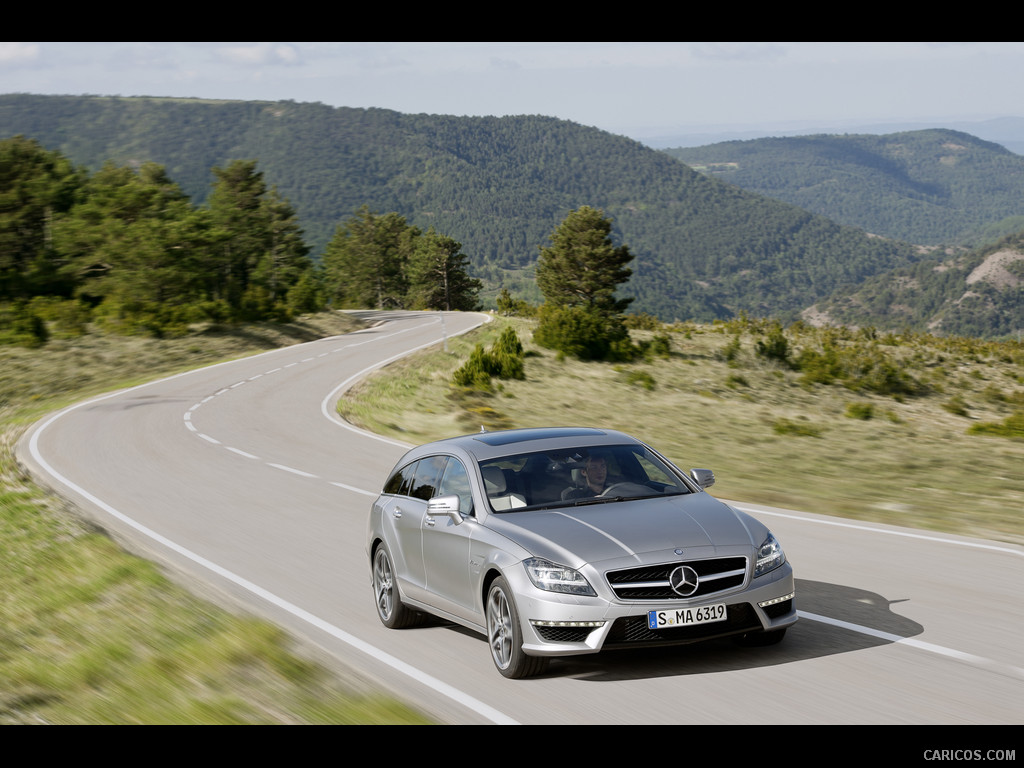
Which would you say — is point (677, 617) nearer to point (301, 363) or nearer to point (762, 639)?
point (762, 639)

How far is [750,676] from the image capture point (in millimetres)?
6332

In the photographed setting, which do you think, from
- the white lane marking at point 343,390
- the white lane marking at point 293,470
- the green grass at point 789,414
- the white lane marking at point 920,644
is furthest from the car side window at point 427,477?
the white lane marking at point 343,390

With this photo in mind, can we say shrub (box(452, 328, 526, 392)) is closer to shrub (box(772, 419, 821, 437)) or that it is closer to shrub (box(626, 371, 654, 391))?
shrub (box(626, 371, 654, 391))

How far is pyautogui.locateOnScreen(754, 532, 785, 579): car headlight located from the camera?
6.53 m

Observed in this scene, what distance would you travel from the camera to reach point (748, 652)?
6.84 meters

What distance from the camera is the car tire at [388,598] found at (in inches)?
324

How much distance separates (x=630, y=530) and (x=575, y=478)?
1032 mm

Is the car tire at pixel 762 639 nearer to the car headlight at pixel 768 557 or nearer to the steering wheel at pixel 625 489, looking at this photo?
the car headlight at pixel 768 557

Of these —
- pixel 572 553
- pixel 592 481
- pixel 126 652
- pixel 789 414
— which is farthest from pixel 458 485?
pixel 789 414

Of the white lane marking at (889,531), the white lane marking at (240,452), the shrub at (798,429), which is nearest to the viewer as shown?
the white lane marking at (889,531)

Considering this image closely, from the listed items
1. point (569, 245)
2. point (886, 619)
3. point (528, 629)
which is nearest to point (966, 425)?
point (886, 619)

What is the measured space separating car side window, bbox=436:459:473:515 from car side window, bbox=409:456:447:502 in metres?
0.10
